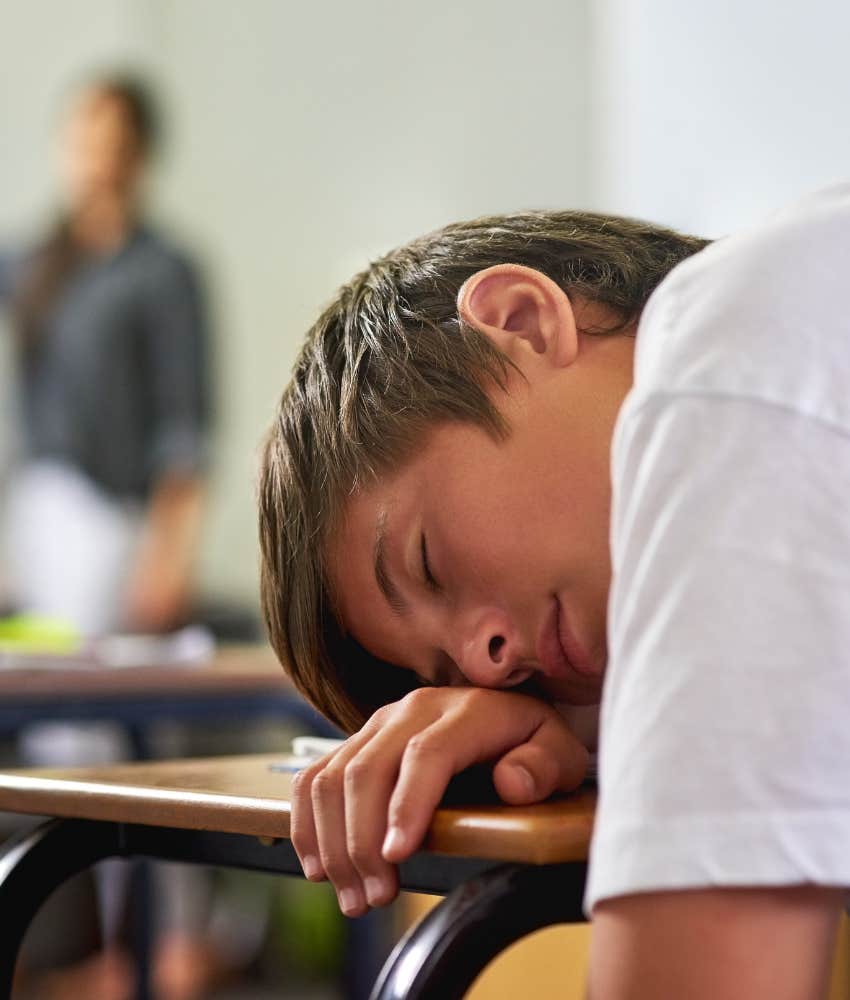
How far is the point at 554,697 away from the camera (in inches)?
34.2

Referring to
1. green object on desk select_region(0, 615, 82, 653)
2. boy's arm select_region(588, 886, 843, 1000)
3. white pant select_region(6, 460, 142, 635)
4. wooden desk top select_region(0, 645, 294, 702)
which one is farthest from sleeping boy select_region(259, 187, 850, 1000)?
white pant select_region(6, 460, 142, 635)

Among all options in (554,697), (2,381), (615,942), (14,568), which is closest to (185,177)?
(2,381)

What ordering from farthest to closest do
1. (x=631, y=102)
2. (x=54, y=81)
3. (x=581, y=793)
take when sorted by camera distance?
(x=54, y=81)
(x=631, y=102)
(x=581, y=793)

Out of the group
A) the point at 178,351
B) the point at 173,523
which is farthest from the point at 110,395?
the point at 173,523

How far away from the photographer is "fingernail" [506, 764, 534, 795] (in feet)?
2.33

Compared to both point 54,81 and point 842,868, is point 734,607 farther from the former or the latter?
point 54,81

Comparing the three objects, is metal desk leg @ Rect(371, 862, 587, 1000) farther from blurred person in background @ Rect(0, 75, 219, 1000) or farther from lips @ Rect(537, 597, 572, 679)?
blurred person in background @ Rect(0, 75, 219, 1000)

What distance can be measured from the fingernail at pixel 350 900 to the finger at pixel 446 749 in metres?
0.04

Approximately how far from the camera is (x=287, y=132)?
18.0ft

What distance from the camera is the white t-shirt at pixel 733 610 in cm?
52

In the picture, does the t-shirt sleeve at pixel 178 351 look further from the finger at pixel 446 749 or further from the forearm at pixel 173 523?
the finger at pixel 446 749

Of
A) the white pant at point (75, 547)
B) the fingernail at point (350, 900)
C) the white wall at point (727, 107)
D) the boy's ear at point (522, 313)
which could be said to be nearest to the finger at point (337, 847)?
the fingernail at point (350, 900)

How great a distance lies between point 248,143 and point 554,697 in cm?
485

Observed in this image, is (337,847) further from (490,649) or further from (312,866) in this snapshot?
(490,649)
